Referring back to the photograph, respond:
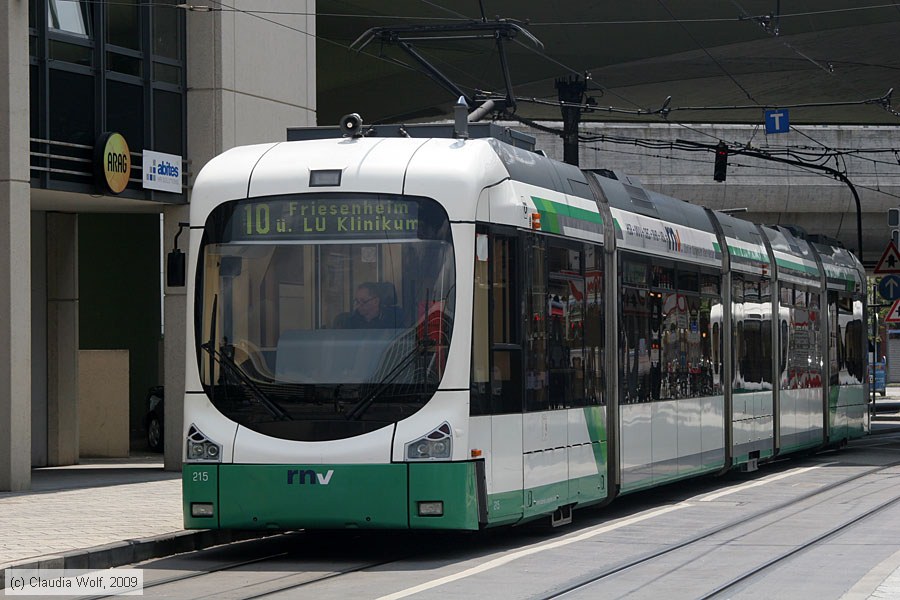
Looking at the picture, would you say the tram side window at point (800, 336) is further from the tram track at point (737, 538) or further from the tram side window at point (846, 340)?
the tram track at point (737, 538)

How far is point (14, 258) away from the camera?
17609 mm

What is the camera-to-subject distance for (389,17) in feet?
96.6

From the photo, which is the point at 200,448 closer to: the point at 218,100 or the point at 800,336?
the point at 218,100

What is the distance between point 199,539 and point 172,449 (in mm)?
8090

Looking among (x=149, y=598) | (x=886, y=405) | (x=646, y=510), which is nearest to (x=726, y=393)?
(x=646, y=510)

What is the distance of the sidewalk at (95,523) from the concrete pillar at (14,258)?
1.87ft

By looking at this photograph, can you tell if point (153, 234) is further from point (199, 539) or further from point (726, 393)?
point (199, 539)

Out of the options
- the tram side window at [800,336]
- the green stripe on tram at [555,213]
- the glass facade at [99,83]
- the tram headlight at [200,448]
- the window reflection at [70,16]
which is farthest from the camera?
the tram side window at [800,336]

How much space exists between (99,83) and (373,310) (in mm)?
9217

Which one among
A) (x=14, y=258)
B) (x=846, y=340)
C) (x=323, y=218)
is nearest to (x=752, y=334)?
(x=846, y=340)

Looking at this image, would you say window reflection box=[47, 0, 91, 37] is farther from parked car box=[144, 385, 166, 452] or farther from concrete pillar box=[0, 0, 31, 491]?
parked car box=[144, 385, 166, 452]

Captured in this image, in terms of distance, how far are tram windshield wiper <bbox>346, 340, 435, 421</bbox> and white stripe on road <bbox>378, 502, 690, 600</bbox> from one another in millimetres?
1374

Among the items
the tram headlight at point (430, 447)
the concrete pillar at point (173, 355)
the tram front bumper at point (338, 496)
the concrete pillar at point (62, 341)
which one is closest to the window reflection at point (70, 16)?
the concrete pillar at point (173, 355)

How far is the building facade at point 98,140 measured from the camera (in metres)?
17.7
